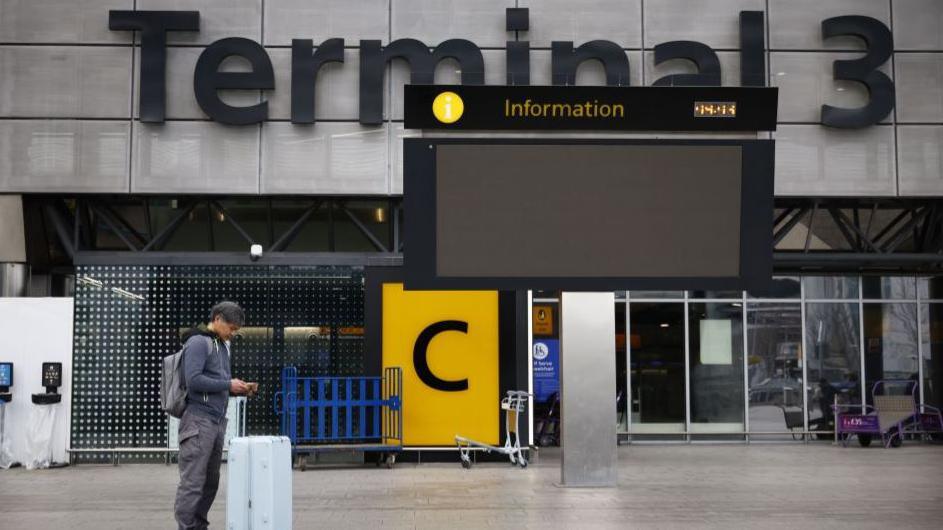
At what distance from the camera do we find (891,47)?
18.2m

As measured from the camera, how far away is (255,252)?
57.4ft

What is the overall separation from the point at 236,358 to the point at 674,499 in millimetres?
7858

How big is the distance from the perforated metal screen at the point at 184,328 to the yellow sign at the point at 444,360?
684mm

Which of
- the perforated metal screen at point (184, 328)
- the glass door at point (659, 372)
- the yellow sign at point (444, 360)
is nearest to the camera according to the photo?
the yellow sign at point (444, 360)

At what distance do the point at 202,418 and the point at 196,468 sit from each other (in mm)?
379

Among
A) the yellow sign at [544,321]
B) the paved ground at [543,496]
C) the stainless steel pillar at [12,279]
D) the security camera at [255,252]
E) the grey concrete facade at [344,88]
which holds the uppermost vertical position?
the grey concrete facade at [344,88]

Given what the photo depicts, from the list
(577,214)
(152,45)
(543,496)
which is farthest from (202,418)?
(152,45)

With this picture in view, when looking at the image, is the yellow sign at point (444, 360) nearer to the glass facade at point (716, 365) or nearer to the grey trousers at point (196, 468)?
the glass facade at point (716, 365)

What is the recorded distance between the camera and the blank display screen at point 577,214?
11820 millimetres

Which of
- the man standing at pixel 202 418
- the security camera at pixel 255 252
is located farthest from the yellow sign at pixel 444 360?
the man standing at pixel 202 418

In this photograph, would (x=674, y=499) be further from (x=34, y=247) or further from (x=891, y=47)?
(x=34, y=247)

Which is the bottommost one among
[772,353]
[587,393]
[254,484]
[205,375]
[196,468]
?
[254,484]

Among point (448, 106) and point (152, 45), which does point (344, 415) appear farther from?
point (448, 106)

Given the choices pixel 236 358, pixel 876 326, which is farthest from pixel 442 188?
Result: pixel 876 326
